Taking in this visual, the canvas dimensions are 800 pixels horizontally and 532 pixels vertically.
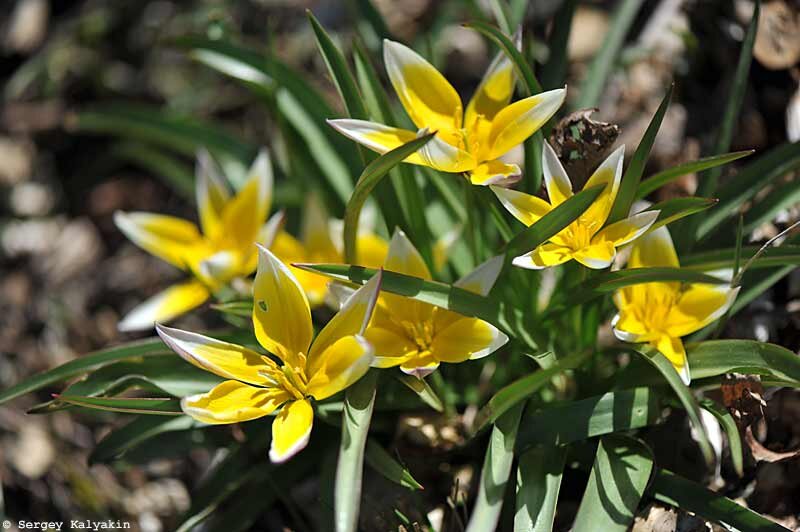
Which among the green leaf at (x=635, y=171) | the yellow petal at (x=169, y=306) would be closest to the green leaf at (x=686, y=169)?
the green leaf at (x=635, y=171)

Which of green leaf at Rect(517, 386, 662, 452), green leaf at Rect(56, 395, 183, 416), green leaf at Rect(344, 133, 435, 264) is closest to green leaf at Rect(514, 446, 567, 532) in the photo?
green leaf at Rect(517, 386, 662, 452)

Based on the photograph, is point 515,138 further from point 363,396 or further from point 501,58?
point 363,396

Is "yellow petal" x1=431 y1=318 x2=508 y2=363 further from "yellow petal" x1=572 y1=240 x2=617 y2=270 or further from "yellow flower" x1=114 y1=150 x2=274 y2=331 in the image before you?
"yellow flower" x1=114 y1=150 x2=274 y2=331

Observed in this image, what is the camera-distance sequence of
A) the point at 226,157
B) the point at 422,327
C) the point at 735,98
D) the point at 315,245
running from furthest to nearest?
the point at 226,157 → the point at 315,245 → the point at 735,98 → the point at 422,327

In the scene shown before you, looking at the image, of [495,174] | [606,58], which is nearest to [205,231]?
[495,174]

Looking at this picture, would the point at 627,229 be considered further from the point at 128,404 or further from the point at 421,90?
the point at 128,404

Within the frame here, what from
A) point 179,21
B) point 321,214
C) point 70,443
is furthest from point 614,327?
point 179,21
